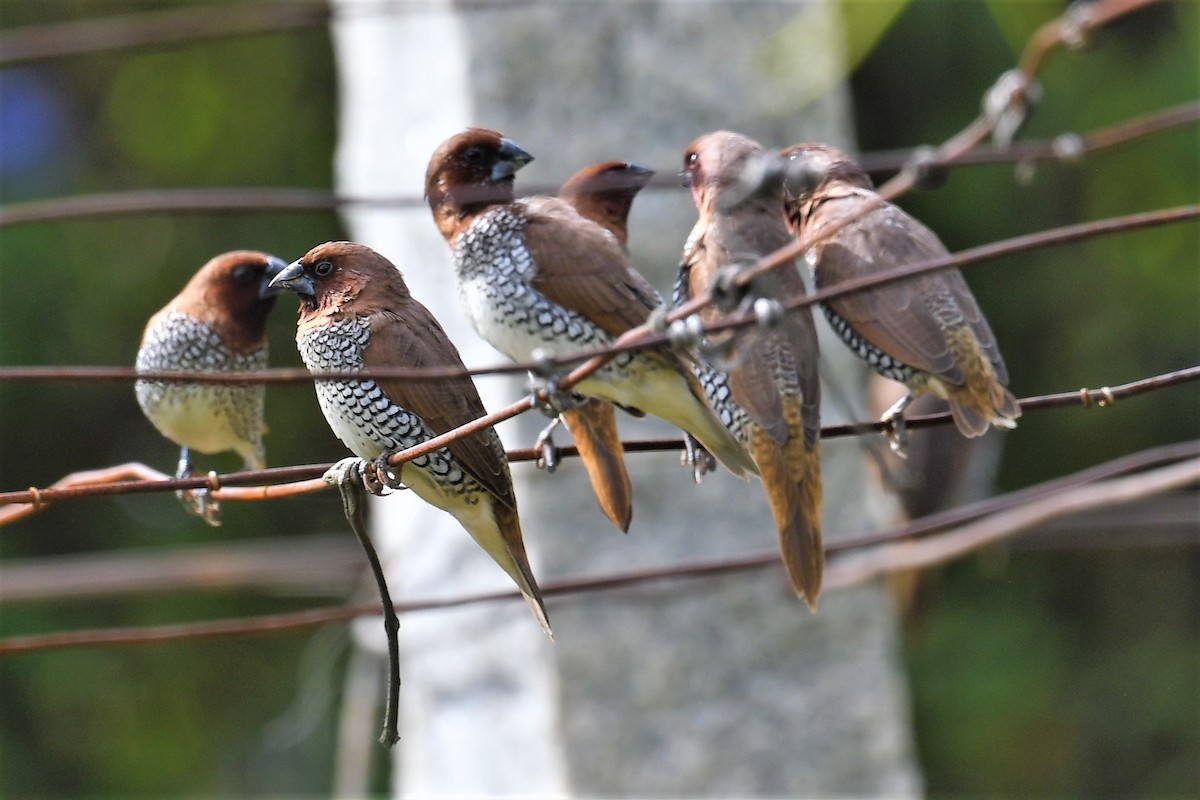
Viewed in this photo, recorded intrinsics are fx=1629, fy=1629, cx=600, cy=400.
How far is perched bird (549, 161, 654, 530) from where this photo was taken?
2.83 metres

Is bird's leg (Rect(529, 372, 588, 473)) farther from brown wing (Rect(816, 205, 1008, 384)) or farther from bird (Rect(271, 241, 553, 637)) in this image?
brown wing (Rect(816, 205, 1008, 384))

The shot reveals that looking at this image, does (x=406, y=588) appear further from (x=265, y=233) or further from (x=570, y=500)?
(x=265, y=233)

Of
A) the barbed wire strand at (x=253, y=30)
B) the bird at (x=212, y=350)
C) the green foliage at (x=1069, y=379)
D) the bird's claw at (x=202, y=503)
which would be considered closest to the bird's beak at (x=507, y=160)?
the bird at (x=212, y=350)

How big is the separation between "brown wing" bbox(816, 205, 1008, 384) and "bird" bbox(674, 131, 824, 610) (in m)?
0.12

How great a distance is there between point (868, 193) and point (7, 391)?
6.66m

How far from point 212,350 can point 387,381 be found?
0.88 m

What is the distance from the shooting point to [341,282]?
2.70 meters

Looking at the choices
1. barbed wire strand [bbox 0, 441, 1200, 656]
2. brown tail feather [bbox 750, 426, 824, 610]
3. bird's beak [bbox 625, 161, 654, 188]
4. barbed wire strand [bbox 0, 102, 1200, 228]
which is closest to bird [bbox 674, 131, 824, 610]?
brown tail feather [bbox 750, 426, 824, 610]

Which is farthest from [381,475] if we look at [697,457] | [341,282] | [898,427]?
[898,427]

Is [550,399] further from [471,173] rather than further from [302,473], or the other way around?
[471,173]

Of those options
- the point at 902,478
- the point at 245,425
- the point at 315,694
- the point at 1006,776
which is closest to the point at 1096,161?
the point at 902,478

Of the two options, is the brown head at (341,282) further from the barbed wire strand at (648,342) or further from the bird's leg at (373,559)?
the barbed wire strand at (648,342)

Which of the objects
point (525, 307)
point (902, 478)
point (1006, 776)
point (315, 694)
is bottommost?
point (1006, 776)

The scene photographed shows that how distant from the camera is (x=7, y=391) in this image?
8.30m
